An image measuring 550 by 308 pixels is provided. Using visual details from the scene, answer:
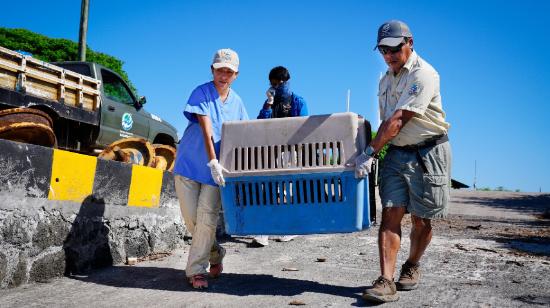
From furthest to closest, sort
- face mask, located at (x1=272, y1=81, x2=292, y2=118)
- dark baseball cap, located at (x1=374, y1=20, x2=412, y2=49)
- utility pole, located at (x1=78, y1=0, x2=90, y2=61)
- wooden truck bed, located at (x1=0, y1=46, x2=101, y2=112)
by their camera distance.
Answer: utility pole, located at (x1=78, y1=0, x2=90, y2=61) → wooden truck bed, located at (x1=0, y1=46, x2=101, y2=112) → face mask, located at (x1=272, y1=81, x2=292, y2=118) → dark baseball cap, located at (x1=374, y1=20, x2=412, y2=49)

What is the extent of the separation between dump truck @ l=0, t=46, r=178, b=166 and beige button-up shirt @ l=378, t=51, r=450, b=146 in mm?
3741

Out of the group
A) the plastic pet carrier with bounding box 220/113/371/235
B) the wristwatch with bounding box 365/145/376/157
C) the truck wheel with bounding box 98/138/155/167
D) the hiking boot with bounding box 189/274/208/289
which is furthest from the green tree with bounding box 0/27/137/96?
the wristwatch with bounding box 365/145/376/157

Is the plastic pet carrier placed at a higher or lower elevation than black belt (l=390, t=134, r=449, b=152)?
lower

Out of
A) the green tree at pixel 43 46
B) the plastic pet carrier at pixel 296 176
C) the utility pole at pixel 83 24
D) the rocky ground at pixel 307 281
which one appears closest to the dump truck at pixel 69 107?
the rocky ground at pixel 307 281

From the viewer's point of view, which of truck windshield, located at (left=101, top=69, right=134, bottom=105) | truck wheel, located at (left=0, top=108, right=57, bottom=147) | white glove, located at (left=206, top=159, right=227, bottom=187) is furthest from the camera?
truck windshield, located at (left=101, top=69, right=134, bottom=105)

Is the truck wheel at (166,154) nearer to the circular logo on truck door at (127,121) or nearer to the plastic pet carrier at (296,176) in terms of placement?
the circular logo on truck door at (127,121)

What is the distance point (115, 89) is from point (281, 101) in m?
4.93

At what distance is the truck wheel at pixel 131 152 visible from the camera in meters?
6.12

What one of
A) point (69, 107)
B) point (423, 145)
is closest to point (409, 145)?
point (423, 145)

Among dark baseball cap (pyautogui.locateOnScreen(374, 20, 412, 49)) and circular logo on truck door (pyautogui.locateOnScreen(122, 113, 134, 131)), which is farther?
circular logo on truck door (pyautogui.locateOnScreen(122, 113, 134, 131))

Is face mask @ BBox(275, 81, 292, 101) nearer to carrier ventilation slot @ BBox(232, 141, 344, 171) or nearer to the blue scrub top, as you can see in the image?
the blue scrub top

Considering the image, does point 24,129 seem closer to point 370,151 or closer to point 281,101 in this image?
point 281,101

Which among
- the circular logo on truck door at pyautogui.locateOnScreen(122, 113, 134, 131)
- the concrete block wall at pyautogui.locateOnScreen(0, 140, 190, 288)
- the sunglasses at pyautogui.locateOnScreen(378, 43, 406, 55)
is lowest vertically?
the concrete block wall at pyautogui.locateOnScreen(0, 140, 190, 288)

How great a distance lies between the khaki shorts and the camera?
3.18m
